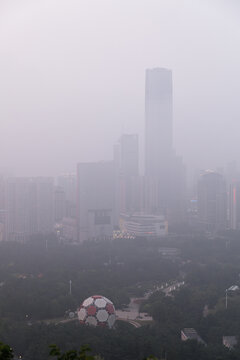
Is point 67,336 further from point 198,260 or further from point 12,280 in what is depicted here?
point 198,260

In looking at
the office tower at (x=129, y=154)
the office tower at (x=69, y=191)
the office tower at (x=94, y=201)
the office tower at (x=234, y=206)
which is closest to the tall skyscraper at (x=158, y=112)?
the office tower at (x=129, y=154)

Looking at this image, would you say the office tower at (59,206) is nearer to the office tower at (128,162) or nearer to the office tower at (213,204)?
the office tower at (128,162)

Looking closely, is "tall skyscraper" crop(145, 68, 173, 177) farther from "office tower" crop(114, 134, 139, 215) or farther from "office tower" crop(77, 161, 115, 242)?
"office tower" crop(77, 161, 115, 242)

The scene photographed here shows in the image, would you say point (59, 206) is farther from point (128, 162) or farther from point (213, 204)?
point (128, 162)

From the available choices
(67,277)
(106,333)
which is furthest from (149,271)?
(106,333)

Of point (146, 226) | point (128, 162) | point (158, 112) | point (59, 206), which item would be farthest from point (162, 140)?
point (146, 226)
